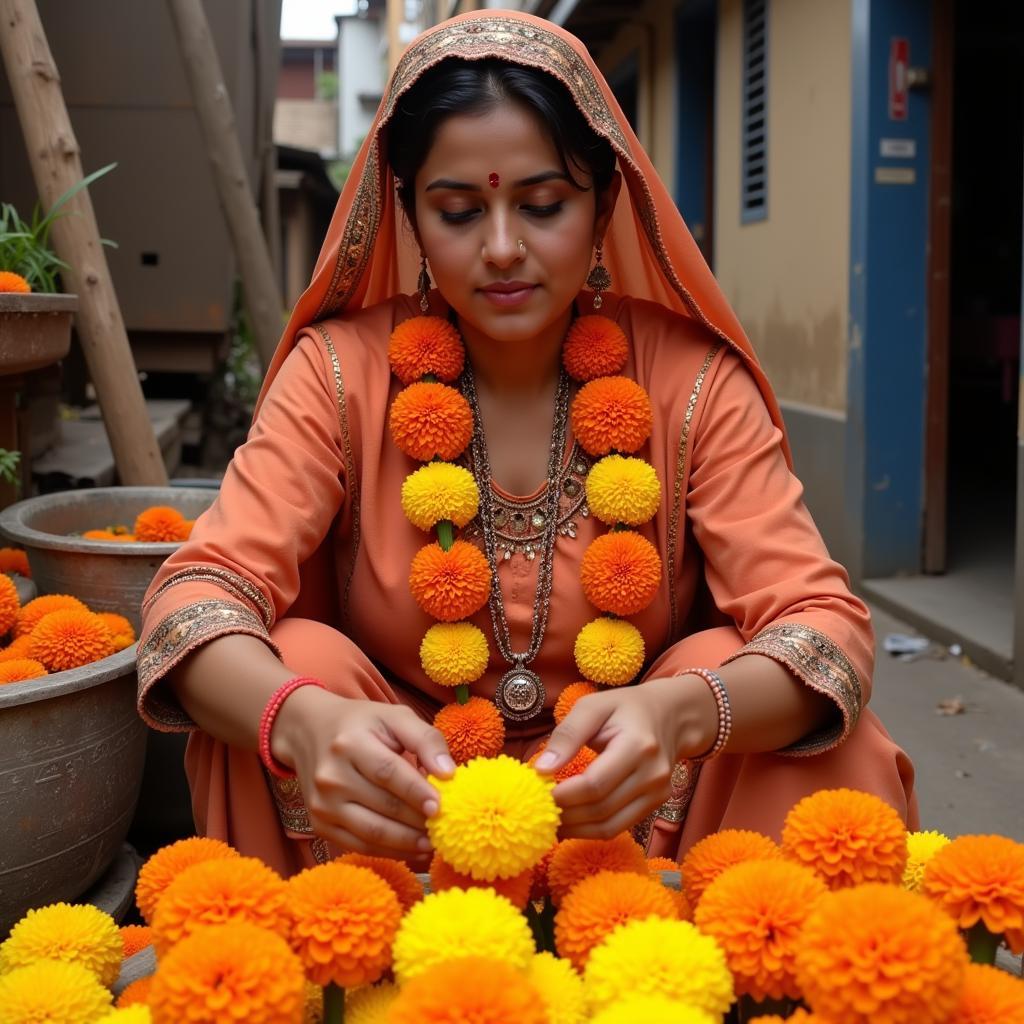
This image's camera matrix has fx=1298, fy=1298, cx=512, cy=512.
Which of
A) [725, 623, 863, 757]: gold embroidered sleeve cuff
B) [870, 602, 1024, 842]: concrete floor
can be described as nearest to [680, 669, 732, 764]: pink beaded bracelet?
[725, 623, 863, 757]: gold embroidered sleeve cuff

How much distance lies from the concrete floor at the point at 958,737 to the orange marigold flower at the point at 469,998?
220 centimetres

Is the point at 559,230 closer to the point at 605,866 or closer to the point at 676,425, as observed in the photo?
Result: the point at 676,425

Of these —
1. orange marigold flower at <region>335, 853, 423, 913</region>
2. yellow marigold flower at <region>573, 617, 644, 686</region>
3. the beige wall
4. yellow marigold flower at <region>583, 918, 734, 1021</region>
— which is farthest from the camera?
the beige wall

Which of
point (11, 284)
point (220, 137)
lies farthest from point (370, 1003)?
point (220, 137)

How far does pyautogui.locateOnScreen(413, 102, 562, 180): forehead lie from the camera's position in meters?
1.94

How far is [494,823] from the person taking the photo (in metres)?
1.24

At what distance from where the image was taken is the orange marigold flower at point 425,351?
216cm

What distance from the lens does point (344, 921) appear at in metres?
1.20

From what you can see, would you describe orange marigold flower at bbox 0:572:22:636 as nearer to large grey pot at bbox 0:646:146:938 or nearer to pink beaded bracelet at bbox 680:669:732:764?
large grey pot at bbox 0:646:146:938

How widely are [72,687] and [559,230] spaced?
1.02 meters

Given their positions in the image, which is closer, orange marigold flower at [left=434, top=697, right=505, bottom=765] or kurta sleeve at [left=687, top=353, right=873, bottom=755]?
kurta sleeve at [left=687, top=353, right=873, bottom=755]

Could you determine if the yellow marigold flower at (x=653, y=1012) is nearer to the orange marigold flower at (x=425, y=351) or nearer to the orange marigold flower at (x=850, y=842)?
the orange marigold flower at (x=850, y=842)

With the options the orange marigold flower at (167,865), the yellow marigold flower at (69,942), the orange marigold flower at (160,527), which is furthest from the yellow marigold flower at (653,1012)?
the orange marigold flower at (160,527)

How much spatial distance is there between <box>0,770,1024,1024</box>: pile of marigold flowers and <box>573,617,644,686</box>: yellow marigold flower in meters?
0.59
